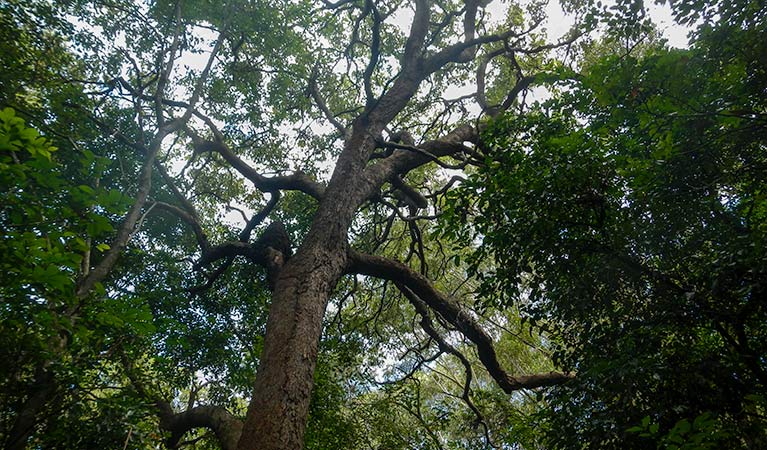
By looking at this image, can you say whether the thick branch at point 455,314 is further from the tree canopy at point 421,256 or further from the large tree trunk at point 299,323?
the large tree trunk at point 299,323

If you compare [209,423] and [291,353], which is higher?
[291,353]

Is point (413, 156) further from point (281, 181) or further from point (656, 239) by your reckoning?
point (656, 239)

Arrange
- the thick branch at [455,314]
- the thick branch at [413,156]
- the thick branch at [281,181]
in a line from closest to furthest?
the thick branch at [455,314]
the thick branch at [413,156]
the thick branch at [281,181]

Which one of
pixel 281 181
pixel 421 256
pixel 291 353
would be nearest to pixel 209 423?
pixel 291 353

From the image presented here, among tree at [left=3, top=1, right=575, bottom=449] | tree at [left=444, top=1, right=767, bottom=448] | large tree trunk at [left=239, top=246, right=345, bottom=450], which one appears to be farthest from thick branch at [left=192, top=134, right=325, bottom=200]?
tree at [left=444, top=1, right=767, bottom=448]

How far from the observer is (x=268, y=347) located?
10.8ft

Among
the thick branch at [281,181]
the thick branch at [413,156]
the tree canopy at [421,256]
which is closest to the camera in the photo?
the tree canopy at [421,256]

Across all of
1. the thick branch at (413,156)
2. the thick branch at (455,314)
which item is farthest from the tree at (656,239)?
the thick branch at (413,156)

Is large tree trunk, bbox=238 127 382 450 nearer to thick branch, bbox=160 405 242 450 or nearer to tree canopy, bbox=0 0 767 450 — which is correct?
tree canopy, bbox=0 0 767 450

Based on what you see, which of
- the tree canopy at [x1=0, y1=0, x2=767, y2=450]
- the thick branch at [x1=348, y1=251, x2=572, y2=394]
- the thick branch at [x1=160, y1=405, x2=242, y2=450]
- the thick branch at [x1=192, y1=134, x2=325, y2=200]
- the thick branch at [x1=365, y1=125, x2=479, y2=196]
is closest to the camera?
the tree canopy at [x1=0, y1=0, x2=767, y2=450]

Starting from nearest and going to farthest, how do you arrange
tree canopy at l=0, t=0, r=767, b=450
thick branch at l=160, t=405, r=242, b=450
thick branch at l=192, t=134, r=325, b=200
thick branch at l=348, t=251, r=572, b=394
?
tree canopy at l=0, t=0, r=767, b=450 < thick branch at l=160, t=405, r=242, b=450 < thick branch at l=348, t=251, r=572, b=394 < thick branch at l=192, t=134, r=325, b=200

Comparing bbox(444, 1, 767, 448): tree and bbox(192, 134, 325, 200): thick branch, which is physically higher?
bbox(192, 134, 325, 200): thick branch

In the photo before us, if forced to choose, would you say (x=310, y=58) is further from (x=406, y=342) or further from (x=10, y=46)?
(x=406, y=342)

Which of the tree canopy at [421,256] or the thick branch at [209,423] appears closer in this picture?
the tree canopy at [421,256]
